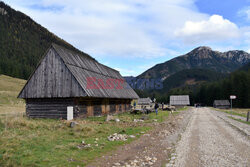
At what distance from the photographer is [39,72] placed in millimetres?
22641

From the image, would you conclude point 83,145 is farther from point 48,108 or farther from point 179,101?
point 179,101

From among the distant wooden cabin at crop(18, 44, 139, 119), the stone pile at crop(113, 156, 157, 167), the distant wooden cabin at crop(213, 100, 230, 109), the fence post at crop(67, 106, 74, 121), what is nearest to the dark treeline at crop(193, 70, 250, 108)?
the distant wooden cabin at crop(213, 100, 230, 109)

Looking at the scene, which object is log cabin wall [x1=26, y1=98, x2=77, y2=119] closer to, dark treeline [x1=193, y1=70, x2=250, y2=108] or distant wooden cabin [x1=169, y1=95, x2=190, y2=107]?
distant wooden cabin [x1=169, y1=95, x2=190, y2=107]

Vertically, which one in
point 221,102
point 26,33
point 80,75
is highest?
point 26,33

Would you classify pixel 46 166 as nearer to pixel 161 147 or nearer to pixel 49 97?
pixel 161 147

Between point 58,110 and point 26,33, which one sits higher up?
point 26,33

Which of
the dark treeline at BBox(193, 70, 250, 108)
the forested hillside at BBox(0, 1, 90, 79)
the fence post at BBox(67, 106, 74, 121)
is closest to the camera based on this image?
the fence post at BBox(67, 106, 74, 121)

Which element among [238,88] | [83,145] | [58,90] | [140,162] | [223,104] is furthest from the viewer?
[223,104]

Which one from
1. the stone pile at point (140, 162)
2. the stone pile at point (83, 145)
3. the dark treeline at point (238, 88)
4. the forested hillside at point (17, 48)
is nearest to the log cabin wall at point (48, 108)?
the stone pile at point (83, 145)

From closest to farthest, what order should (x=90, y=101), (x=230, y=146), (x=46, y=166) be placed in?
(x=46, y=166) < (x=230, y=146) < (x=90, y=101)

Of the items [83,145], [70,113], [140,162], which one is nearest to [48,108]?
[70,113]

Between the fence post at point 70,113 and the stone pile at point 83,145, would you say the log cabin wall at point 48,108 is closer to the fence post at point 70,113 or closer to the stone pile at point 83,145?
the fence post at point 70,113

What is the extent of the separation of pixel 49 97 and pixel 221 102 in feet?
286

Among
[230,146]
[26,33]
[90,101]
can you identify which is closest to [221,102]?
[90,101]
